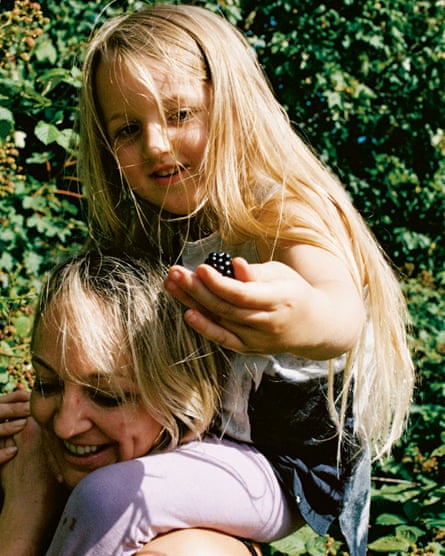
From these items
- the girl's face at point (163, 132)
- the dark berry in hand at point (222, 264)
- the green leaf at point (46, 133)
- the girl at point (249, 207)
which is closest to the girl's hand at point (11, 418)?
the girl at point (249, 207)

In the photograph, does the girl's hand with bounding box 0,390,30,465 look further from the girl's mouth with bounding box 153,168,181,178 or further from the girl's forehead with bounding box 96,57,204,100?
the girl's forehead with bounding box 96,57,204,100

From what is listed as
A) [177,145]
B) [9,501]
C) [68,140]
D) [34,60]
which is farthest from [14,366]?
[34,60]

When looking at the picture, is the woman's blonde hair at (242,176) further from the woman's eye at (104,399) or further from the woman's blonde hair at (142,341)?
the woman's eye at (104,399)

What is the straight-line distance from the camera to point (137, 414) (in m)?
1.25

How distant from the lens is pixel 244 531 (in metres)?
1.27

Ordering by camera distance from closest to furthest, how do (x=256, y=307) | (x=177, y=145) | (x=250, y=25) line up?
(x=256, y=307), (x=177, y=145), (x=250, y=25)

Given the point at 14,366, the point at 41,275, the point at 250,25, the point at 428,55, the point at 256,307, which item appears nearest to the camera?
the point at 256,307

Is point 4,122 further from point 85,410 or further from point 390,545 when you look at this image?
point 390,545

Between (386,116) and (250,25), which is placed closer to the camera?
(250,25)

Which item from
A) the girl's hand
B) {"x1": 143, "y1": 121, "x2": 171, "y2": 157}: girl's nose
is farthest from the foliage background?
{"x1": 143, "y1": 121, "x2": 171, "y2": 157}: girl's nose

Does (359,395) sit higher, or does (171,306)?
(171,306)

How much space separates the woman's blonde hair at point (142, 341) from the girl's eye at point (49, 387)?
0.23 ft

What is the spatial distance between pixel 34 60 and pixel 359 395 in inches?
91.7

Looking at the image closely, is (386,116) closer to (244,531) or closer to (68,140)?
(68,140)
